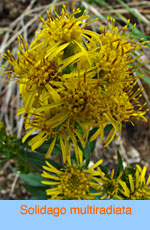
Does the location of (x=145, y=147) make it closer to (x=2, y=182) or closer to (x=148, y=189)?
(x=148, y=189)

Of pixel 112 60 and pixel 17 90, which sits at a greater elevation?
pixel 17 90

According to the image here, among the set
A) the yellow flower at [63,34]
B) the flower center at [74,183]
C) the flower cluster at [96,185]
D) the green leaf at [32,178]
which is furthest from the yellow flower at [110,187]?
the yellow flower at [63,34]

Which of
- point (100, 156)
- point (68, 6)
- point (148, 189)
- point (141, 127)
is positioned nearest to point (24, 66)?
point (148, 189)

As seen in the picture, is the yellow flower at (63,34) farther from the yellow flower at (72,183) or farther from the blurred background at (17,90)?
the blurred background at (17,90)

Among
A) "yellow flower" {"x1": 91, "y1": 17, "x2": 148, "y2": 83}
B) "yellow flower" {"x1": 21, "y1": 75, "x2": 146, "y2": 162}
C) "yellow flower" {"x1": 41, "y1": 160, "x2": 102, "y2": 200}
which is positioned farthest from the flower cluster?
"yellow flower" {"x1": 91, "y1": 17, "x2": 148, "y2": 83}

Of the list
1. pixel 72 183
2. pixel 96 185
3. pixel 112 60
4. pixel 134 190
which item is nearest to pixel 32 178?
pixel 72 183

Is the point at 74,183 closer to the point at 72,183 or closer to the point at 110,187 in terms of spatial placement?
the point at 72,183
